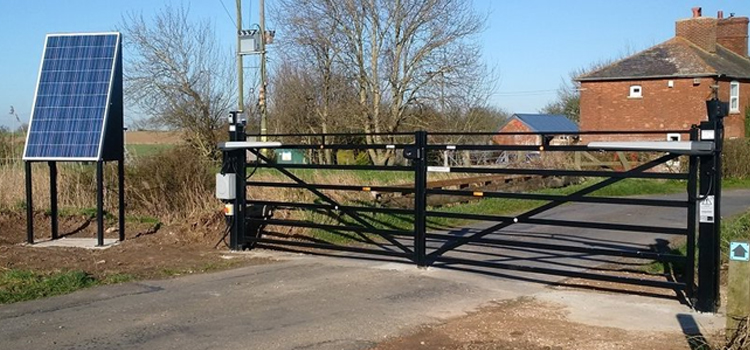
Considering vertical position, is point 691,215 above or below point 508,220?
above

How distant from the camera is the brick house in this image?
3666 cm

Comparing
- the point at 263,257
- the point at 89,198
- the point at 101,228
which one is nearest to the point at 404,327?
the point at 263,257

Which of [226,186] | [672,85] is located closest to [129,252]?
[226,186]

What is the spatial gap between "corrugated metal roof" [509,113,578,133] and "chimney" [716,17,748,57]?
14.4 metres

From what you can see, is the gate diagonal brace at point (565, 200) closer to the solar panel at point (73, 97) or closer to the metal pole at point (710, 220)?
the metal pole at point (710, 220)

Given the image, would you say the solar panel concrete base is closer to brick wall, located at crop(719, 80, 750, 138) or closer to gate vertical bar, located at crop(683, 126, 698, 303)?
gate vertical bar, located at crop(683, 126, 698, 303)

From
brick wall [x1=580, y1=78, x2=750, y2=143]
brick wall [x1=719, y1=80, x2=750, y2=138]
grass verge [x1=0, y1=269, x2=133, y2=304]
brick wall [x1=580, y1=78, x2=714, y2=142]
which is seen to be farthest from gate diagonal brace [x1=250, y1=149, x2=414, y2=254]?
brick wall [x1=719, y1=80, x2=750, y2=138]

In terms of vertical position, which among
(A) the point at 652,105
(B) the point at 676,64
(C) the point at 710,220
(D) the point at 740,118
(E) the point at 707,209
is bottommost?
(C) the point at 710,220

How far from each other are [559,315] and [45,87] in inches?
362

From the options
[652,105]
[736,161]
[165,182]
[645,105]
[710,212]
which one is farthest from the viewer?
[645,105]

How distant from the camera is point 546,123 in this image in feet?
185

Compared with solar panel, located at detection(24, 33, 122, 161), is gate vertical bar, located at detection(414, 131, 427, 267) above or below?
below

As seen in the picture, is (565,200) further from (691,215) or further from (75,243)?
(75,243)

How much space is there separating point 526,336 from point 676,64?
3342 centimetres
